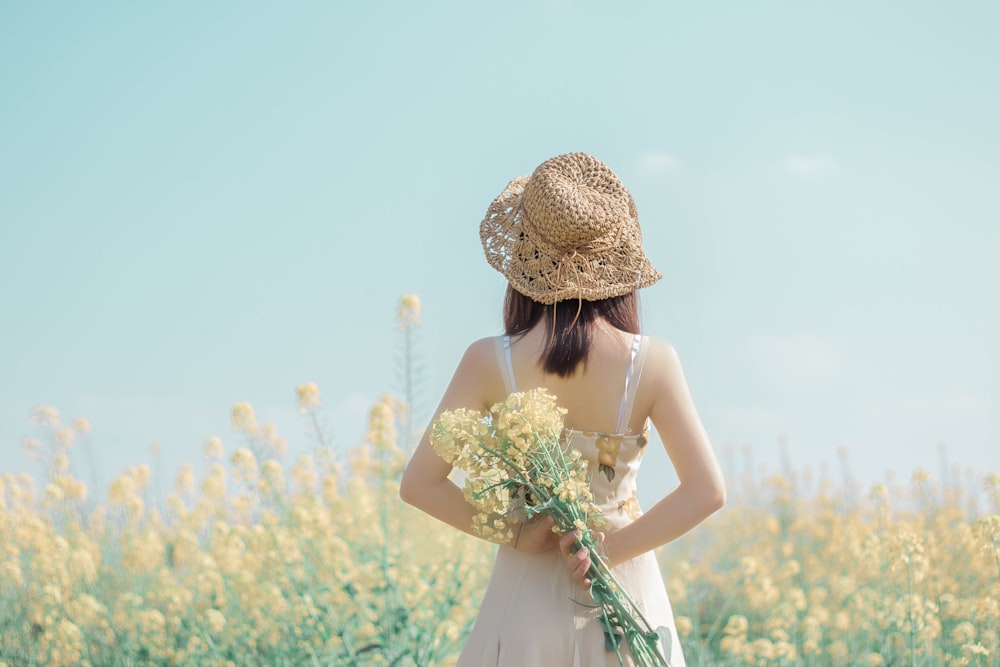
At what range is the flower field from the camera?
10.3ft

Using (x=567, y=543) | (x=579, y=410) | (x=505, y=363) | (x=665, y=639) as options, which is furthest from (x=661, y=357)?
(x=665, y=639)

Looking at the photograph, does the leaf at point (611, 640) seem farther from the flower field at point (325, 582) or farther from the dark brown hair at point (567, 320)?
the flower field at point (325, 582)

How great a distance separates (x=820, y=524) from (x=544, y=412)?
4467 millimetres

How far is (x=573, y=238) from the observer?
72.4 inches

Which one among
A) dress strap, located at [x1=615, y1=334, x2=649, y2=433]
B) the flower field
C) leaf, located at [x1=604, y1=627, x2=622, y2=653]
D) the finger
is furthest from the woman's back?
the flower field

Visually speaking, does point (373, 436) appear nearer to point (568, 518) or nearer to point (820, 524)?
point (568, 518)

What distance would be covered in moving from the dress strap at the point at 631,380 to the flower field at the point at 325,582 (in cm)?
127

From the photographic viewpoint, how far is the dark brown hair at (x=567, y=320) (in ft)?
5.84

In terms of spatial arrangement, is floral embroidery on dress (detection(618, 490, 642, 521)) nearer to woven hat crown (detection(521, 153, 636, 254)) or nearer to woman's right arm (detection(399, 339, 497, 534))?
woman's right arm (detection(399, 339, 497, 534))

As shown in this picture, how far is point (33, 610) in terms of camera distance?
4254mm

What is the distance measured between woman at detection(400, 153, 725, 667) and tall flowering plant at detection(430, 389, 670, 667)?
60 mm

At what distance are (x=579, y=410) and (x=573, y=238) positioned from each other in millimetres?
332

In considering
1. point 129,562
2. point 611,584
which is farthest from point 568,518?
point 129,562

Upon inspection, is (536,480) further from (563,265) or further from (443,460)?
(563,265)
